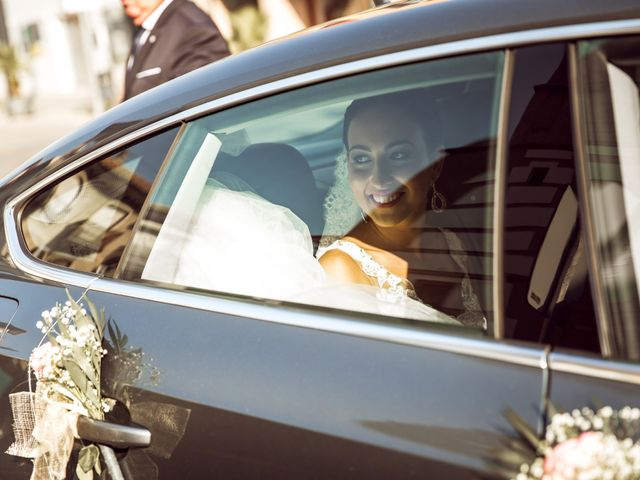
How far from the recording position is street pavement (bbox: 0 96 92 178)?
13.5m

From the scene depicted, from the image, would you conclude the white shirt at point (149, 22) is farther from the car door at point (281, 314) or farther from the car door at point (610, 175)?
the car door at point (610, 175)

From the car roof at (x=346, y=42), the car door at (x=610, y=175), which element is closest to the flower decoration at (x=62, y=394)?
the car roof at (x=346, y=42)

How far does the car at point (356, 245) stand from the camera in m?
1.41

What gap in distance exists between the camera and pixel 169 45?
4.34 m

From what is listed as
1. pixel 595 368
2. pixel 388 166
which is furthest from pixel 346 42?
pixel 595 368

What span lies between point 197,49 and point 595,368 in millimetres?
3419

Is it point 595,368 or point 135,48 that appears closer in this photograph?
point 595,368

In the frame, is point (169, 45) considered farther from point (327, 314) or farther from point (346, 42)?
point (327, 314)

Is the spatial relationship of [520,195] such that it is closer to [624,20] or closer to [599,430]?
[624,20]

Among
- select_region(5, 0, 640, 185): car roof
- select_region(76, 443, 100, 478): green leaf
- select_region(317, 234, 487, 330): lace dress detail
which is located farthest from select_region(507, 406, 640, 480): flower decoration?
select_region(76, 443, 100, 478): green leaf

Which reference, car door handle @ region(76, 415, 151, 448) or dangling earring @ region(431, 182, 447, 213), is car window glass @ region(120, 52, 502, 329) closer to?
dangling earring @ region(431, 182, 447, 213)

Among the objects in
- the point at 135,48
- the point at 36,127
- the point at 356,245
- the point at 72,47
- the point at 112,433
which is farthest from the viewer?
the point at 72,47

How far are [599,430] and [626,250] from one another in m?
0.32

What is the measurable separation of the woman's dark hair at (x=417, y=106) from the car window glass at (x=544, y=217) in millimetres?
176
